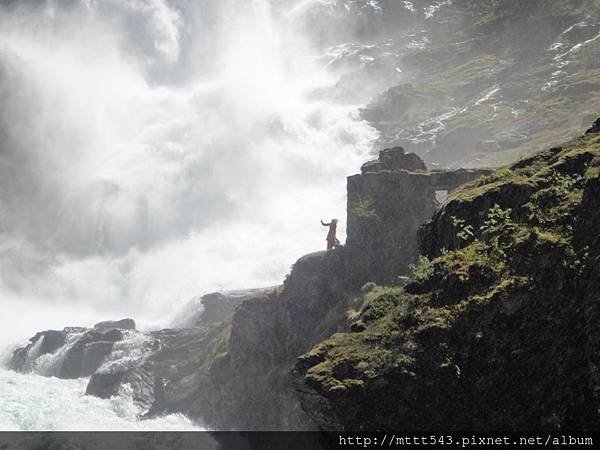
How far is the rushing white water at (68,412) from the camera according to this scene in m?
63.0

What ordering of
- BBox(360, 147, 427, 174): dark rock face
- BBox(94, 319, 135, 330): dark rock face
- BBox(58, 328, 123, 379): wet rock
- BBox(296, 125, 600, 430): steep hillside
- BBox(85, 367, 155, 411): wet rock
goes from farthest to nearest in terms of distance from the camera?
BBox(94, 319, 135, 330): dark rock face
BBox(58, 328, 123, 379): wet rock
BBox(85, 367, 155, 411): wet rock
BBox(360, 147, 427, 174): dark rock face
BBox(296, 125, 600, 430): steep hillside

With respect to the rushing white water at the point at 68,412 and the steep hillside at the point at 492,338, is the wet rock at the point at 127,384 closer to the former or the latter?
the rushing white water at the point at 68,412

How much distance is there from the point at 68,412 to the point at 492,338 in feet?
226

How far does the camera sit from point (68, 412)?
223 feet

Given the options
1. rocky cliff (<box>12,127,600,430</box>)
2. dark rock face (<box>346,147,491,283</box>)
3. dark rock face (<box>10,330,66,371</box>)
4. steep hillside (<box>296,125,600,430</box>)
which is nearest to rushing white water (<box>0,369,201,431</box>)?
dark rock face (<box>10,330,66,371</box>)

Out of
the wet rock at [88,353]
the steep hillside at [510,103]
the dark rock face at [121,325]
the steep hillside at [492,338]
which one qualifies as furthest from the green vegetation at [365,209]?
the dark rock face at [121,325]

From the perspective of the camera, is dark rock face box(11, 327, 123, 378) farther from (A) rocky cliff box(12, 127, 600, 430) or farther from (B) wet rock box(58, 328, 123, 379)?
(A) rocky cliff box(12, 127, 600, 430)

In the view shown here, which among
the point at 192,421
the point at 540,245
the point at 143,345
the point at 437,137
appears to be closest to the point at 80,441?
the point at 192,421

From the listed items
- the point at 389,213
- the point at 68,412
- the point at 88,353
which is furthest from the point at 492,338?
the point at 88,353

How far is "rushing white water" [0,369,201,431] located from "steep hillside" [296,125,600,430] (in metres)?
53.5

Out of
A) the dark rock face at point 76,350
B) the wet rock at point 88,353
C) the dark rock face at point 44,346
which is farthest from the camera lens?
the dark rock face at point 44,346

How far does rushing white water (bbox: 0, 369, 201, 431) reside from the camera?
207 feet

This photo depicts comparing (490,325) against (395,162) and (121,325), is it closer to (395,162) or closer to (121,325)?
(395,162)

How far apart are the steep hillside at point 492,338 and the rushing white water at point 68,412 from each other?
176 ft
